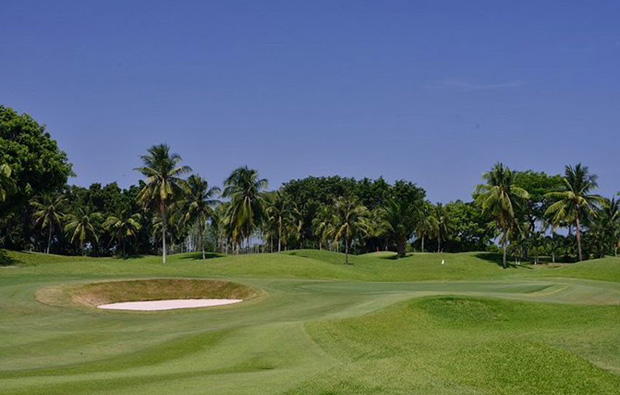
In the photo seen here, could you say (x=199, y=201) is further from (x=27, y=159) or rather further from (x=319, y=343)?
(x=319, y=343)

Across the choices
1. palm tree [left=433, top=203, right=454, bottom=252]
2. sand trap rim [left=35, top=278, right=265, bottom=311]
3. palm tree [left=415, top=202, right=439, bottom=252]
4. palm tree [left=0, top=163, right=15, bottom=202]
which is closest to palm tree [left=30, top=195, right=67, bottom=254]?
palm tree [left=0, top=163, right=15, bottom=202]

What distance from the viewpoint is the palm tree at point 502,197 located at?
8756 centimetres

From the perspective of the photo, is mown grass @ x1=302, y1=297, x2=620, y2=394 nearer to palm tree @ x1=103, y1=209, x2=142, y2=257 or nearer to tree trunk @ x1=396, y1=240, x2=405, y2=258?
tree trunk @ x1=396, y1=240, x2=405, y2=258

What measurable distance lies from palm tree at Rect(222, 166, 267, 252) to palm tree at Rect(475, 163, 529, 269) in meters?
33.0

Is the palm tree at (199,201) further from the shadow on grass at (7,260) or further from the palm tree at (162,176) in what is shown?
the shadow on grass at (7,260)

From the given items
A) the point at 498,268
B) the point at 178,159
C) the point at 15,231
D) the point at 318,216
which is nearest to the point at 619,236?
the point at 498,268

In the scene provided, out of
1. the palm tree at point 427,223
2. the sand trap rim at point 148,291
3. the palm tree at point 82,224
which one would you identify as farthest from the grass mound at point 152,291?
the palm tree at point 82,224

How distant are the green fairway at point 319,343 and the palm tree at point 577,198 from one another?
45738 mm

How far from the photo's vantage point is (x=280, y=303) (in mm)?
37875

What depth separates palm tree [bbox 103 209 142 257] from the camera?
126875mm

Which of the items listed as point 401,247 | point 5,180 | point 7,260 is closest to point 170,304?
point 5,180

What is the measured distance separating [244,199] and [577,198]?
48.5 m

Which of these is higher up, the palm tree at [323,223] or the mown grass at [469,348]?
the palm tree at [323,223]

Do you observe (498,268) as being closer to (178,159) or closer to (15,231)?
(178,159)
